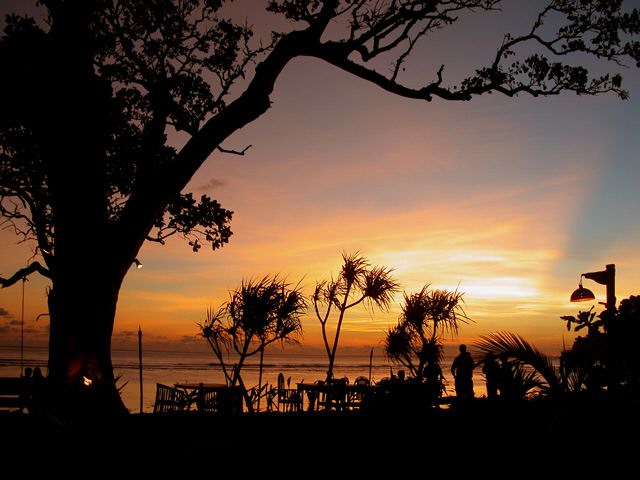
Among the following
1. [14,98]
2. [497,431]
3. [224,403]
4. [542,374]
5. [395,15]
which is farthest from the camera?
[224,403]

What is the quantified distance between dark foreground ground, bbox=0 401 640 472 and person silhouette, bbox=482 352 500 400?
43 cm

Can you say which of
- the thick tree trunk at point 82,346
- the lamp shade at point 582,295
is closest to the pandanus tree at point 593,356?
the lamp shade at point 582,295

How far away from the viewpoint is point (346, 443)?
7.78m

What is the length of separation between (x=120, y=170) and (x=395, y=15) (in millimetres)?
6800

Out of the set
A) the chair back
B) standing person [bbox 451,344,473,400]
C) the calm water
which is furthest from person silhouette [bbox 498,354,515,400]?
A: the calm water

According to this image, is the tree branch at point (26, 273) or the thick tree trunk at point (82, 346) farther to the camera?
the tree branch at point (26, 273)

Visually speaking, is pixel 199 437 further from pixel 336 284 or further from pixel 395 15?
pixel 336 284

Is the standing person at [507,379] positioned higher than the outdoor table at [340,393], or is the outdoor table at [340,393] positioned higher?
the standing person at [507,379]

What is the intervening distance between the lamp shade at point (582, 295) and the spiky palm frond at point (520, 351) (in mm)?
5429

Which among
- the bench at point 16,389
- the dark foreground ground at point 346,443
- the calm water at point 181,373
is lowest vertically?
the calm water at point 181,373

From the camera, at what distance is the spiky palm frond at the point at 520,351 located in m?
5.84

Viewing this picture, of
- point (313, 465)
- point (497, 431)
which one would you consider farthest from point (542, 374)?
point (313, 465)

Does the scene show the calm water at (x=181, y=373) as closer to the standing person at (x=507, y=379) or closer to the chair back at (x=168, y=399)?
the chair back at (x=168, y=399)

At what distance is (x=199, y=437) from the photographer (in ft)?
24.8
